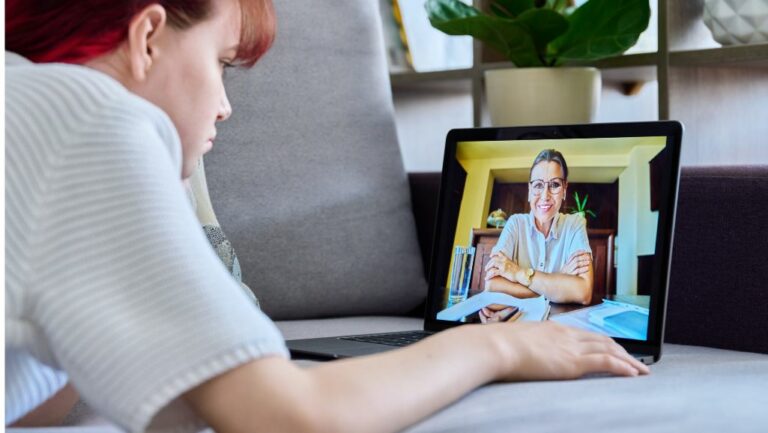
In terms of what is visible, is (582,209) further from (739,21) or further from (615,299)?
(739,21)

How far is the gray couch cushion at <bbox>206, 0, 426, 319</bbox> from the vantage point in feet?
4.96

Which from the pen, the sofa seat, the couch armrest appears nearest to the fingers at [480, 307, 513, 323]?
the pen

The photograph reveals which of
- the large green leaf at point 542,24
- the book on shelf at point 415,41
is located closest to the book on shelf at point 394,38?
the book on shelf at point 415,41

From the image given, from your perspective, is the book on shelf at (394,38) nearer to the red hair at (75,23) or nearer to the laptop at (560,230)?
the laptop at (560,230)

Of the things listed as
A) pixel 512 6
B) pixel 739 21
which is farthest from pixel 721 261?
pixel 512 6

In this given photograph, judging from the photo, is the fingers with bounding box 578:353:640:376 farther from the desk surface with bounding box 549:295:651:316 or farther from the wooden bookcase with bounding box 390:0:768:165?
the wooden bookcase with bounding box 390:0:768:165

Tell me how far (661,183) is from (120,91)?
639 mm

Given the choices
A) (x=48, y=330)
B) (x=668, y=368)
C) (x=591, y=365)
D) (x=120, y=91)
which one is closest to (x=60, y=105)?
(x=120, y=91)

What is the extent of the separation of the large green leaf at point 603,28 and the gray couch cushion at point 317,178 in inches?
11.7

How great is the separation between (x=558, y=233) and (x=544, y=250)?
0.02m

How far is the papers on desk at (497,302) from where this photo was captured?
3.88 feet

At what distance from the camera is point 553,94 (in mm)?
1632

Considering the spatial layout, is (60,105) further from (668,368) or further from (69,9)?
(668,368)

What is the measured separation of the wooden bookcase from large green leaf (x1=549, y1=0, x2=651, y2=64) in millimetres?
113
